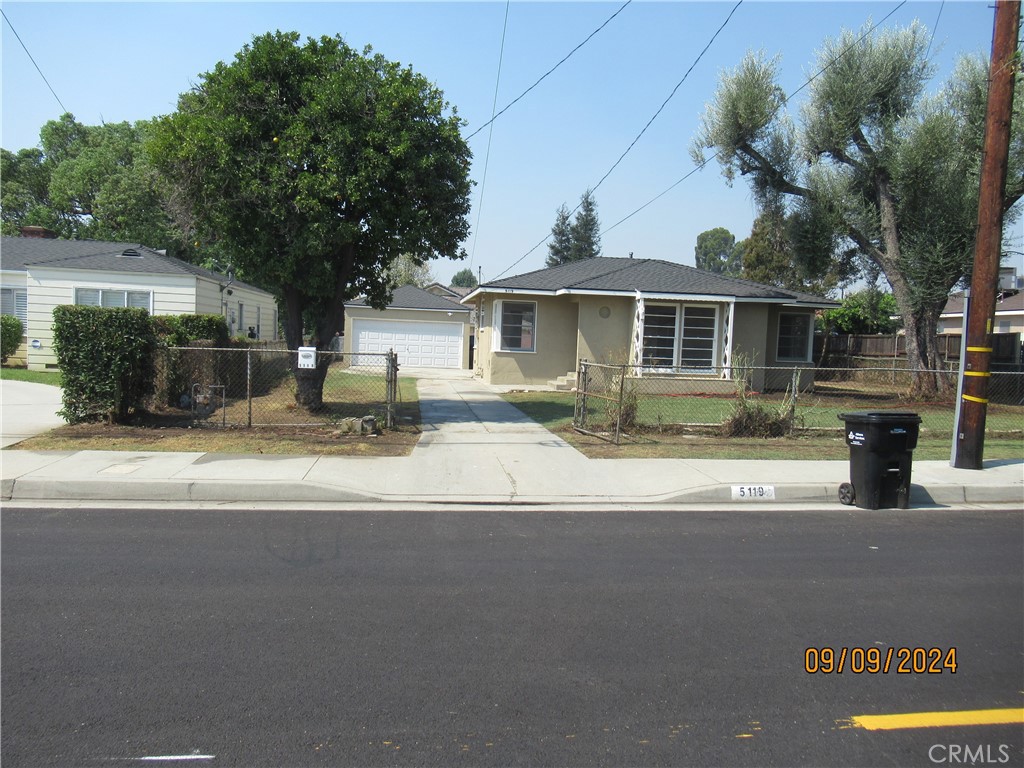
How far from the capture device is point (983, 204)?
35.5ft

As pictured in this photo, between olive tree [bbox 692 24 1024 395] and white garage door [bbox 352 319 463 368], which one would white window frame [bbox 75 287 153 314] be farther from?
olive tree [bbox 692 24 1024 395]

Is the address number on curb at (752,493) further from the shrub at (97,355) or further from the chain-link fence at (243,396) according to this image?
the shrub at (97,355)

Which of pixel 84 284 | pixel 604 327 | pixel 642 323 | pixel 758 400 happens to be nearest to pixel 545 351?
pixel 604 327

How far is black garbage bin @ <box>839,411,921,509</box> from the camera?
8.75 m

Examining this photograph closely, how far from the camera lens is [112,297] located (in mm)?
22094

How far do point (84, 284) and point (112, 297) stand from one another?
819mm

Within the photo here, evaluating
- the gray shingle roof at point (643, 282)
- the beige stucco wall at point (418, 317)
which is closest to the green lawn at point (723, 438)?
the gray shingle roof at point (643, 282)

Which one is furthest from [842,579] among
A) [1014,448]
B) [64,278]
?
[64,278]

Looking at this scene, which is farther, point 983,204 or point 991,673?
point 983,204

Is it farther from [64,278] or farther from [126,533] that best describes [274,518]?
[64,278]

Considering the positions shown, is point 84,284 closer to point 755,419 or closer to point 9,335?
point 9,335

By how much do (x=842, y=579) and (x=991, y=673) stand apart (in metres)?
1.69

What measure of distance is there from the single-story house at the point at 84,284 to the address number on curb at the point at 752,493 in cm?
1851

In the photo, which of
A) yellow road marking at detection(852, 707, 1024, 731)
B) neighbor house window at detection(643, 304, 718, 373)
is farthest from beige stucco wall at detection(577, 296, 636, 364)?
yellow road marking at detection(852, 707, 1024, 731)
